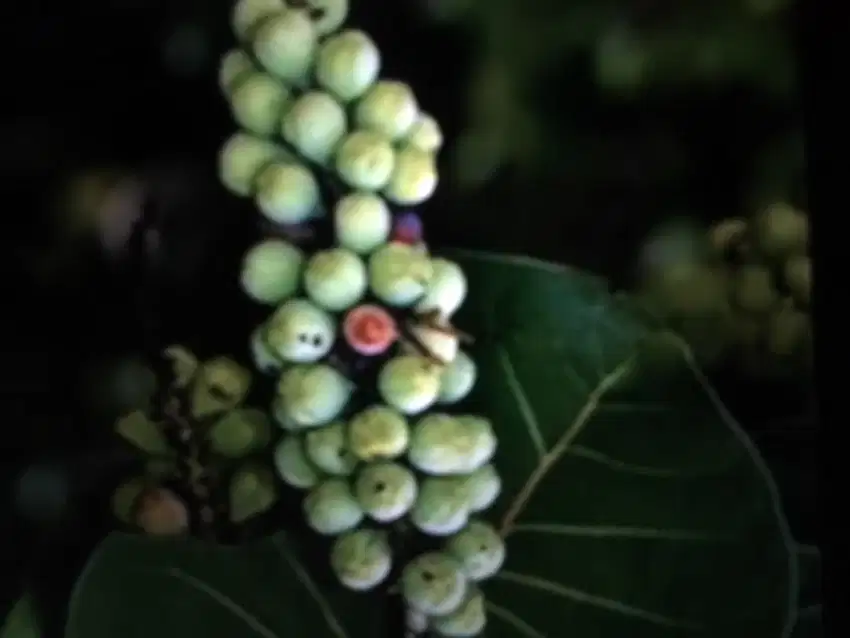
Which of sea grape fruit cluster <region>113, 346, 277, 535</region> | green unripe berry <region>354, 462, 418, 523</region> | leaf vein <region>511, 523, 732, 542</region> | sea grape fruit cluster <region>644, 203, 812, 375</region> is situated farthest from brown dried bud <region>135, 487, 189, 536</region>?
sea grape fruit cluster <region>644, 203, 812, 375</region>

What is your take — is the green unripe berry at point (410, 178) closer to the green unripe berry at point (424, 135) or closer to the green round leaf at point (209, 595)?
the green unripe berry at point (424, 135)

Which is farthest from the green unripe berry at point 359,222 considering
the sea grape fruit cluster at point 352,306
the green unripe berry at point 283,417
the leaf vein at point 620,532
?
the leaf vein at point 620,532

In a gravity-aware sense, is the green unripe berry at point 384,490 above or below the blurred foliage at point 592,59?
below

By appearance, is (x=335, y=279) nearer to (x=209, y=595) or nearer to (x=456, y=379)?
(x=456, y=379)

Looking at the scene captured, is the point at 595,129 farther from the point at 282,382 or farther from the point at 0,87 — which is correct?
the point at 0,87

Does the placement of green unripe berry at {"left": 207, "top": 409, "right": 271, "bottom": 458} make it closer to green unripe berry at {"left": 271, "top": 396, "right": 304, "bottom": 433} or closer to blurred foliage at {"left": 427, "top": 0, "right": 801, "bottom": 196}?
green unripe berry at {"left": 271, "top": 396, "right": 304, "bottom": 433}

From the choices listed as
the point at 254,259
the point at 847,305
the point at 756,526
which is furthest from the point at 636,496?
the point at 254,259
